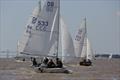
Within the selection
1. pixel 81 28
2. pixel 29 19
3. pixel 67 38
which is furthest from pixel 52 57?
pixel 81 28

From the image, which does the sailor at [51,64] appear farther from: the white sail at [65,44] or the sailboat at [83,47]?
the sailboat at [83,47]

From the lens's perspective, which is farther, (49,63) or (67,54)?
(67,54)

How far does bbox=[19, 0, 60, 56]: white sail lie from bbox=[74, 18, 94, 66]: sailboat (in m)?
21.4

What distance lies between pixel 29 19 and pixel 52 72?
691 cm

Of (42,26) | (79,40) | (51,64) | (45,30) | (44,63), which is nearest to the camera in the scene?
(51,64)

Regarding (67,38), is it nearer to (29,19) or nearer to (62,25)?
(62,25)

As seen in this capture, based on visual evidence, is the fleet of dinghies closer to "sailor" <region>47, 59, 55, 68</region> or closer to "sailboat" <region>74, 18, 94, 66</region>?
"sailor" <region>47, 59, 55, 68</region>

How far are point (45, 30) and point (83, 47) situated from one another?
75.8 feet

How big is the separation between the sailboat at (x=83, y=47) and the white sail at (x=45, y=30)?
21401 mm

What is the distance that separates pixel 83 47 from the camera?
62188mm

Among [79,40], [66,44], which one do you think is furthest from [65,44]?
[79,40]

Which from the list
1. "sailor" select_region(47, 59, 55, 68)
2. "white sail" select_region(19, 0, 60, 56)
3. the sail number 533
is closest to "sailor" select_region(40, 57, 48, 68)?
"sailor" select_region(47, 59, 55, 68)

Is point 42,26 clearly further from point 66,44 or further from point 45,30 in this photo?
point 66,44

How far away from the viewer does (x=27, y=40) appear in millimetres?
41031
